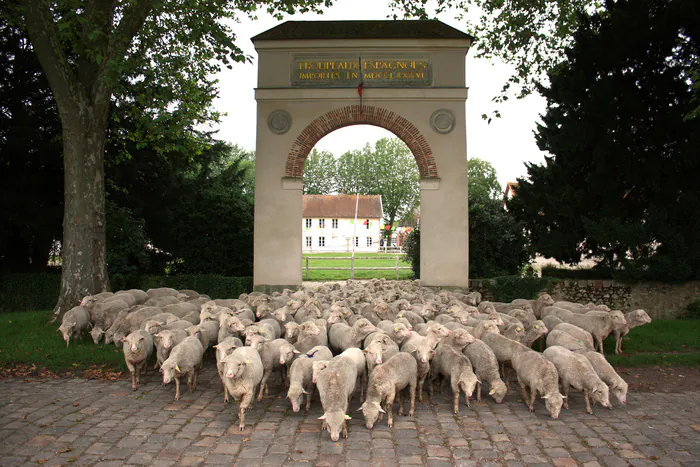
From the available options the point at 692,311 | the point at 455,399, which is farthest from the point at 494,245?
the point at 455,399

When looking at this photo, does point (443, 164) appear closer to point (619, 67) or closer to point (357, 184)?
point (619, 67)

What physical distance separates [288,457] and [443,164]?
445 inches

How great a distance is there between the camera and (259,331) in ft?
24.6

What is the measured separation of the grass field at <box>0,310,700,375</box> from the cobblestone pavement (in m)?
1.29

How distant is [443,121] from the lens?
48.9ft

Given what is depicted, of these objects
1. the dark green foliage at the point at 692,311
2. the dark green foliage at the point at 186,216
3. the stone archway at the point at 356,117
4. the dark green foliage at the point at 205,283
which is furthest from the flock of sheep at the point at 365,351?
the dark green foliage at the point at 186,216

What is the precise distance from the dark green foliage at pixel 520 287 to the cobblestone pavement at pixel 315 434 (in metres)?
7.59

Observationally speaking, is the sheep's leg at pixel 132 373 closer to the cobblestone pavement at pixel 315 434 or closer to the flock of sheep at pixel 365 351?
the flock of sheep at pixel 365 351

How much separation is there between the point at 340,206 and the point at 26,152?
4670 cm

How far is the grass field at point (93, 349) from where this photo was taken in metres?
8.42

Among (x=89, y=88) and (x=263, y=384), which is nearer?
(x=263, y=384)

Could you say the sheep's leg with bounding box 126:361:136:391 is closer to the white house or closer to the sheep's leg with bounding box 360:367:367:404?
the sheep's leg with bounding box 360:367:367:404

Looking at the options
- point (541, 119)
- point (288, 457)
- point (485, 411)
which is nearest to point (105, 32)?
point (288, 457)

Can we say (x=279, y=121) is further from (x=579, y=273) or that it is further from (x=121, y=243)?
(x=579, y=273)
